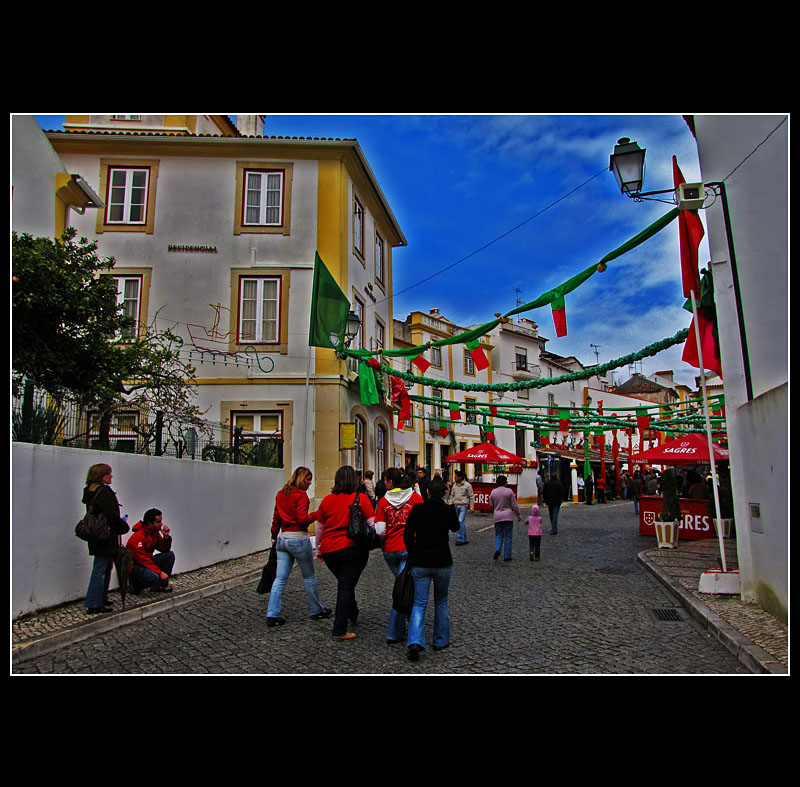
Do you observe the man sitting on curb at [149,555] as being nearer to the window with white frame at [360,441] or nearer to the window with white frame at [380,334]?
the window with white frame at [360,441]

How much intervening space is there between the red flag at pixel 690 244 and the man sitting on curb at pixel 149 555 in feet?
25.0

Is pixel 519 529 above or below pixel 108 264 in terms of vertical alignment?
below

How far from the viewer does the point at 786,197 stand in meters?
6.52

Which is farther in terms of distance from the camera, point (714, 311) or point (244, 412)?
point (244, 412)

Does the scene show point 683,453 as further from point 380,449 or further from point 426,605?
point 380,449

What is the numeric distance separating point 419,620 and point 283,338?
13.3m

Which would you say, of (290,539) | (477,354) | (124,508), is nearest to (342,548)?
(290,539)

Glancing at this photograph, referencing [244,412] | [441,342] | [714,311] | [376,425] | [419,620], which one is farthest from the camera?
[376,425]

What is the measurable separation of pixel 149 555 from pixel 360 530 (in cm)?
394

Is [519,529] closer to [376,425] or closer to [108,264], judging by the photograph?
[376,425]

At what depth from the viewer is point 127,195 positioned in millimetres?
19188
